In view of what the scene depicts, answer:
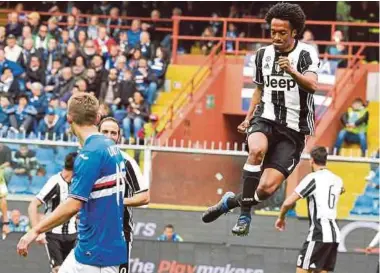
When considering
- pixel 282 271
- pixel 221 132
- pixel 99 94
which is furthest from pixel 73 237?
pixel 221 132

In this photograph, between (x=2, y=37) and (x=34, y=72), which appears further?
(x=2, y=37)

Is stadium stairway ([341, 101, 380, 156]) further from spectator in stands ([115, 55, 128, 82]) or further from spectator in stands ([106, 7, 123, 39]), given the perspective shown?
spectator in stands ([106, 7, 123, 39])

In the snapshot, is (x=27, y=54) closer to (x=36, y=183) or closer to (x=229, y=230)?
(x=36, y=183)

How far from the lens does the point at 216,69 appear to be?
2330cm

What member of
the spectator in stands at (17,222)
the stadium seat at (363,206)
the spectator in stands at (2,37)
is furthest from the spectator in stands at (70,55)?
the stadium seat at (363,206)

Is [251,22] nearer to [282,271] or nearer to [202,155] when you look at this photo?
[202,155]

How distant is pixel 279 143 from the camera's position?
32.9 ft

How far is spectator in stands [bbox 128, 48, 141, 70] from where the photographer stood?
22.3 metres

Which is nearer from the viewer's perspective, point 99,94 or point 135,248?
point 135,248

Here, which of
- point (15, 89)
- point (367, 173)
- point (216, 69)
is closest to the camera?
point (367, 173)

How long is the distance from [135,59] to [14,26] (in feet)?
9.50

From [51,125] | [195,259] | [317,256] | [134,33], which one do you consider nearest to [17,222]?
[195,259]

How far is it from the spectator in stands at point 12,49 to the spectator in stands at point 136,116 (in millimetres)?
2573

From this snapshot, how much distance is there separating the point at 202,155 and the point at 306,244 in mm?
4026
